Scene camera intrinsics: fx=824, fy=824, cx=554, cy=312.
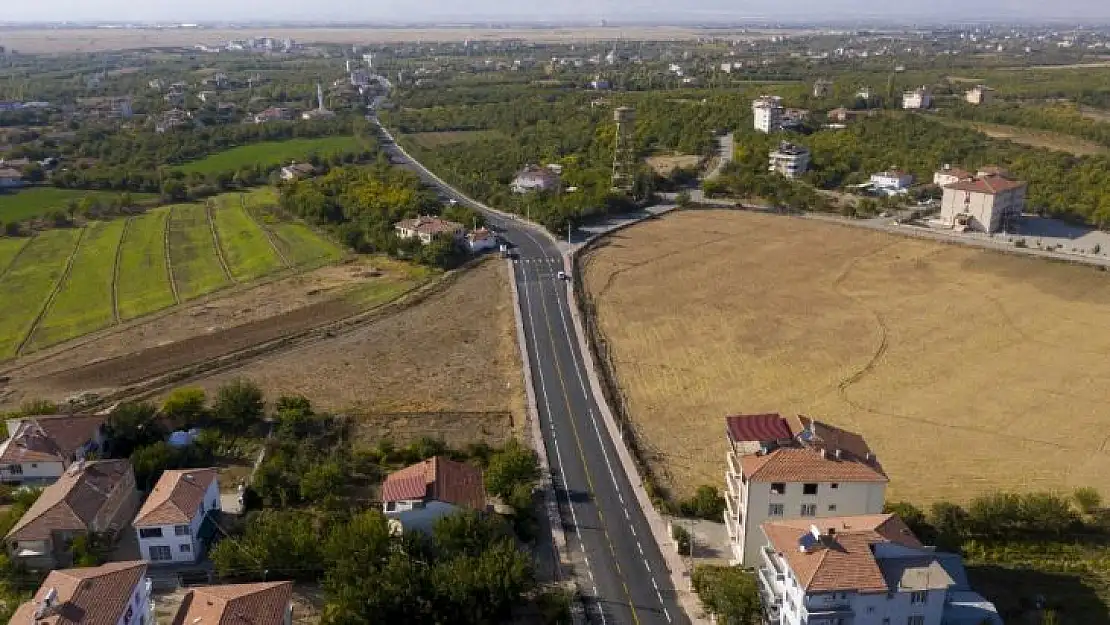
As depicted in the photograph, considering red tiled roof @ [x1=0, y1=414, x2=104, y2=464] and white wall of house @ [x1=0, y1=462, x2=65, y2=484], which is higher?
red tiled roof @ [x1=0, y1=414, x2=104, y2=464]

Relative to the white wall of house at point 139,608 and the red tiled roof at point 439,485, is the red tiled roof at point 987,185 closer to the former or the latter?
the red tiled roof at point 439,485

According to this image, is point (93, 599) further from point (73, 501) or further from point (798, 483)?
point (798, 483)

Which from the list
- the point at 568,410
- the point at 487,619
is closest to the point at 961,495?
the point at 568,410

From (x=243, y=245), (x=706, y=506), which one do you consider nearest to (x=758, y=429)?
(x=706, y=506)

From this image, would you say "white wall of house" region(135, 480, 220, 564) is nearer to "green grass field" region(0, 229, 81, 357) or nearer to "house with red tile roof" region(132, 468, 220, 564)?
"house with red tile roof" region(132, 468, 220, 564)

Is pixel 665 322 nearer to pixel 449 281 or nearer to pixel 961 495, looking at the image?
pixel 449 281

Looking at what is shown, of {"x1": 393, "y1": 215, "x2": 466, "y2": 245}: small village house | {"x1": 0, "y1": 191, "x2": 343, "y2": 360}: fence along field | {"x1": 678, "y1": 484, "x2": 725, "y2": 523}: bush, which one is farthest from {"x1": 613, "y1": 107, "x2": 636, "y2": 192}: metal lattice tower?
{"x1": 678, "y1": 484, "x2": 725, "y2": 523}: bush

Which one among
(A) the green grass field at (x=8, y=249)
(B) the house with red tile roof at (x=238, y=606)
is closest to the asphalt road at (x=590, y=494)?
(B) the house with red tile roof at (x=238, y=606)
